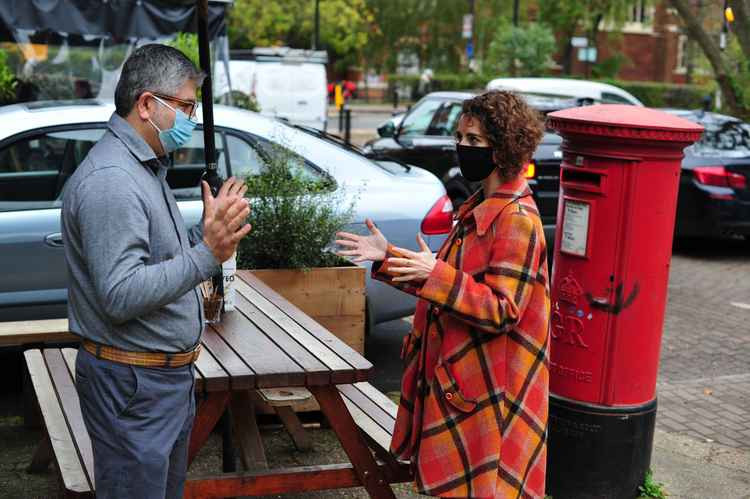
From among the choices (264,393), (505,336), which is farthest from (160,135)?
(264,393)

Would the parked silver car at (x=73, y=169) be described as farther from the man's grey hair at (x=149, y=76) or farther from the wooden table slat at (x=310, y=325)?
the man's grey hair at (x=149, y=76)

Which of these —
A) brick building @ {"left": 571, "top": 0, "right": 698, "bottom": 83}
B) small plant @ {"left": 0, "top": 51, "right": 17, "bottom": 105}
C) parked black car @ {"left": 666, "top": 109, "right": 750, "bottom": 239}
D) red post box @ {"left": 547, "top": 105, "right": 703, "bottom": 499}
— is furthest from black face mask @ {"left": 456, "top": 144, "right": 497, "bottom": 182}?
brick building @ {"left": 571, "top": 0, "right": 698, "bottom": 83}

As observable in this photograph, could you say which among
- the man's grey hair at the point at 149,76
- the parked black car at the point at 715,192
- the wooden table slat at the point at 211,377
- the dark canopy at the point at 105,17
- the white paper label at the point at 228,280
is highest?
the dark canopy at the point at 105,17

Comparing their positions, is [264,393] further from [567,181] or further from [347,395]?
[567,181]

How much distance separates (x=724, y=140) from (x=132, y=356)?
10174 mm

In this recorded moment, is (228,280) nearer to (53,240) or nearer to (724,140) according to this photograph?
(53,240)

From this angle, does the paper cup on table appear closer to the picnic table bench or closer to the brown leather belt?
the picnic table bench

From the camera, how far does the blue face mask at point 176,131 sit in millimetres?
2730

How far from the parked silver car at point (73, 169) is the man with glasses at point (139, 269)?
3.08m

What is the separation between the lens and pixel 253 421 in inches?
173

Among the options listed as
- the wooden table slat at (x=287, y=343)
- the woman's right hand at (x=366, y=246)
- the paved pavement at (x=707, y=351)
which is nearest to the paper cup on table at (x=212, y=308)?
the wooden table slat at (x=287, y=343)

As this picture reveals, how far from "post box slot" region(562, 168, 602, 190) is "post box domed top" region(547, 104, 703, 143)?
18 centimetres

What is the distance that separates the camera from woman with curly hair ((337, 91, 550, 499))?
3016 millimetres

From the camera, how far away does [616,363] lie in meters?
4.27
